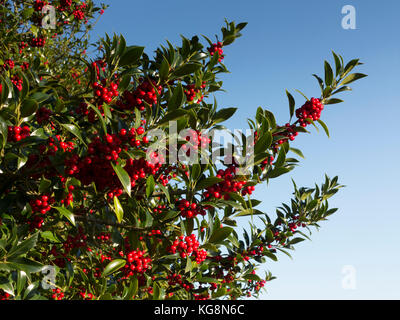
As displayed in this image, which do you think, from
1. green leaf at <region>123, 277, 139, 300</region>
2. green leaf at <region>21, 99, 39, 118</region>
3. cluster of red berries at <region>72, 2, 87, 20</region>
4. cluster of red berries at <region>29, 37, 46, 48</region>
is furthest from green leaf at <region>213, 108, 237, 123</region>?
cluster of red berries at <region>72, 2, 87, 20</region>

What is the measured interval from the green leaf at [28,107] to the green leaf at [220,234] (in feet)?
5.73

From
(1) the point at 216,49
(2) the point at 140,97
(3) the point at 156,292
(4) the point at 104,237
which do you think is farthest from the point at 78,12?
(3) the point at 156,292

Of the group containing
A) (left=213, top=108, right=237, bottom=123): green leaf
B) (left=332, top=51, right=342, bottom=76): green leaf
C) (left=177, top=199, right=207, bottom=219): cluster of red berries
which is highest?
(left=332, top=51, right=342, bottom=76): green leaf

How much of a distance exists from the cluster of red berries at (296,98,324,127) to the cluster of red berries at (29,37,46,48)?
472cm

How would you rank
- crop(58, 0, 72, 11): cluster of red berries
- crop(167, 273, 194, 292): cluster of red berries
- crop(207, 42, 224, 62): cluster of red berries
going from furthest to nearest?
crop(58, 0, 72, 11): cluster of red berries → crop(207, 42, 224, 62): cluster of red berries → crop(167, 273, 194, 292): cluster of red berries

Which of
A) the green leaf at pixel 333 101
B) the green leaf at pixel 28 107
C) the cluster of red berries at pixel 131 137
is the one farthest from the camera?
the green leaf at pixel 333 101

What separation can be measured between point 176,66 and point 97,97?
0.74 meters

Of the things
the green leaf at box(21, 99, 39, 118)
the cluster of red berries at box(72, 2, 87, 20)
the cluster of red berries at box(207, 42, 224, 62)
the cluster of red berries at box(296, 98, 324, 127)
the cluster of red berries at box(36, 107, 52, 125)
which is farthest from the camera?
the cluster of red berries at box(72, 2, 87, 20)

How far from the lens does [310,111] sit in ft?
9.74

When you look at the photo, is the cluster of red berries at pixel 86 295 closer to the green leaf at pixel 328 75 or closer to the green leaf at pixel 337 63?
the green leaf at pixel 328 75

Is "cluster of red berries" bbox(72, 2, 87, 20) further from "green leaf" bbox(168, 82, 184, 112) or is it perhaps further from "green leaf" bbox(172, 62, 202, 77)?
"green leaf" bbox(168, 82, 184, 112)

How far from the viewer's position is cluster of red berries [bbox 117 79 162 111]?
254 cm

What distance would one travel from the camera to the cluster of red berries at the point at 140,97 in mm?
2539

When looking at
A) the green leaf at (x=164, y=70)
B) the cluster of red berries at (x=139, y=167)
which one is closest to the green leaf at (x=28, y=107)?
the cluster of red berries at (x=139, y=167)
